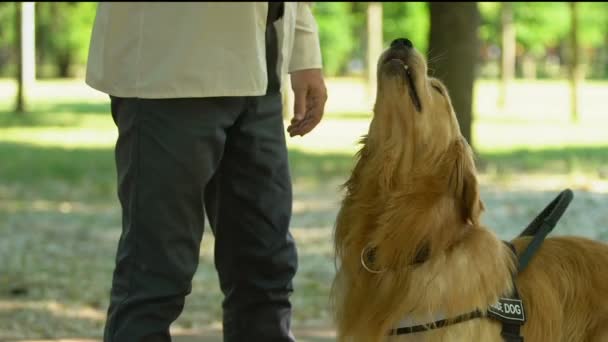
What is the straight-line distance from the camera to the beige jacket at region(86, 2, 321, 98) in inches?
121

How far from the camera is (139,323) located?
130 inches

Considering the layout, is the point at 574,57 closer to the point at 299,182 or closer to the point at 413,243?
the point at 299,182

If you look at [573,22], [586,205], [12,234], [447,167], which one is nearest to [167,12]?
[447,167]

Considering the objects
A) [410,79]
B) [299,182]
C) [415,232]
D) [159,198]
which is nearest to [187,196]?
[159,198]

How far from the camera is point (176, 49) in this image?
122 inches

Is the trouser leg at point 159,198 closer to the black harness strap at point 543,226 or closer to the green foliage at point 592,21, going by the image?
the black harness strap at point 543,226

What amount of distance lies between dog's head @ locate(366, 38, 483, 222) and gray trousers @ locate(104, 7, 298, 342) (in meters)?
0.42

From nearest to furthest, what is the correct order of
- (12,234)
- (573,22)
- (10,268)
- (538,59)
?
(10,268), (12,234), (573,22), (538,59)

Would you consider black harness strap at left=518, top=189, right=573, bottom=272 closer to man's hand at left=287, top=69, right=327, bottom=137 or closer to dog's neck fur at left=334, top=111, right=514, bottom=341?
dog's neck fur at left=334, top=111, right=514, bottom=341

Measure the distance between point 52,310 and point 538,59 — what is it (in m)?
77.2

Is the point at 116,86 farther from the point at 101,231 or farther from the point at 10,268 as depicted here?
the point at 101,231

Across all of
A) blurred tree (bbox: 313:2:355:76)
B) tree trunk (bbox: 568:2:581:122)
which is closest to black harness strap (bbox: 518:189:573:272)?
tree trunk (bbox: 568:2:581:122)

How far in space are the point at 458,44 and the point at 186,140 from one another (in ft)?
32.7

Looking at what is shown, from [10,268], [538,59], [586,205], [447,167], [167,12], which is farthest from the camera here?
[538,59]
